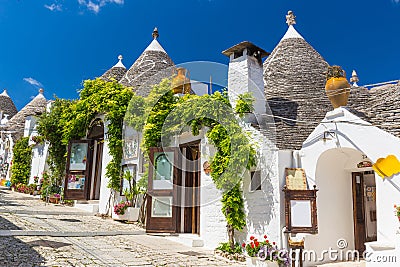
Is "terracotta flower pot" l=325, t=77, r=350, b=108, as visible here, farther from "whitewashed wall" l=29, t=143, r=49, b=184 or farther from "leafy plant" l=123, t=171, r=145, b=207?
"whitewashed wall" l=29, t=143, r=49, b=184

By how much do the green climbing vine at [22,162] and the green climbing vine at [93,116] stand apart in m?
5.53

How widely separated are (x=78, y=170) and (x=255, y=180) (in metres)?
8.37

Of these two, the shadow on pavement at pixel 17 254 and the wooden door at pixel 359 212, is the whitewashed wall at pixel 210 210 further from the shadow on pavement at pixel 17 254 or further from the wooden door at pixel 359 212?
the shadow on pavement at pixel 17 254

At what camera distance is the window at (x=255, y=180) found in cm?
713

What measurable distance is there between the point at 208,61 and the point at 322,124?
3249 millimetres

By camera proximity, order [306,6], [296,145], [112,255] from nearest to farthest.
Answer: [112,255] → [296,145] → [306,6]

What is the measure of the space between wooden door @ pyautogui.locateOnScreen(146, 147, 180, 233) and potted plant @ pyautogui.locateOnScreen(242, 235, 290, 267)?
3.07 meters

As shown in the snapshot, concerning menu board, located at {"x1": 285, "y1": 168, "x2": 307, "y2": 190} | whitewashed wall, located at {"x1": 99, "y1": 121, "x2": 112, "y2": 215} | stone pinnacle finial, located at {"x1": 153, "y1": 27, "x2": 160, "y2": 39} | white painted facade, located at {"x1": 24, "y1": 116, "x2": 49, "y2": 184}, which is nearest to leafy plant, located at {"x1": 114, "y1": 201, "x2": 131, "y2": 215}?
whitewashed wall, located at {"x1": 99, "y1": 121, "x2": 112, "y2": 215}

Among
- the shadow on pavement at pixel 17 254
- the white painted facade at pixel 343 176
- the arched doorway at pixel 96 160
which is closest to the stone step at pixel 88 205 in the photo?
the arched doorway at pixel 96 160

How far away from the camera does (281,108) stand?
28.1ft

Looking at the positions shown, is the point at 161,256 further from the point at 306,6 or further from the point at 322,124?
the point at 306,6

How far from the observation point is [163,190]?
9211 millimetres

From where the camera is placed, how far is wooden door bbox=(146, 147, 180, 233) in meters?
9.04

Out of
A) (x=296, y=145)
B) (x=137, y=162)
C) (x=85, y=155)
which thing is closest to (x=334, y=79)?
(x=296, y=145)
